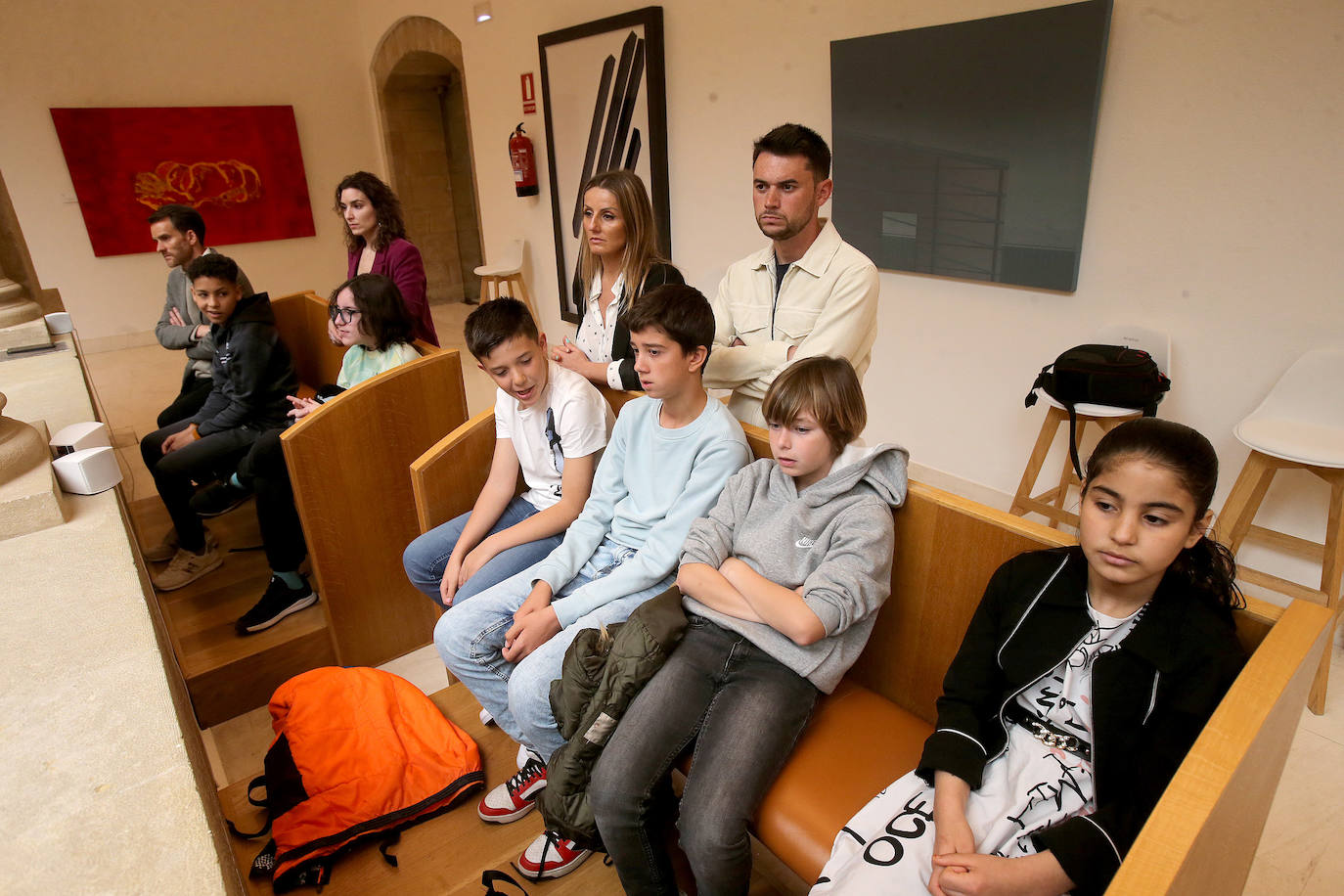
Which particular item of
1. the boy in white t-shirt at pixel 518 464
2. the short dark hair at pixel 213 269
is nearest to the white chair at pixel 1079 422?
the boy in white t-shirt at pixel 518 464

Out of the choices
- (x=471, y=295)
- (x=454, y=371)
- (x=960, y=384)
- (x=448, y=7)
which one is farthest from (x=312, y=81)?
(x=960, y=384)

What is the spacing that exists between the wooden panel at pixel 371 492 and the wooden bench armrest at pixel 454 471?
29 centimetres

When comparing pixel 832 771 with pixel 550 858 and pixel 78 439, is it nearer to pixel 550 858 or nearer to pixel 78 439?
pixel 550 858

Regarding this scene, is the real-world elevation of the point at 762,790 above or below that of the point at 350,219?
below

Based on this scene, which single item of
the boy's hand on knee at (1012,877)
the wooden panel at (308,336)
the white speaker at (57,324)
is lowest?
the boy's hand on knee at (1012,877)

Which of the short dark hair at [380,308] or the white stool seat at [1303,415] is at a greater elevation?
the short dark hair at [380,308]

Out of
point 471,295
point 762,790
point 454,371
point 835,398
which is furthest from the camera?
point 471,295

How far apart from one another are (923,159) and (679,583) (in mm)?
2530

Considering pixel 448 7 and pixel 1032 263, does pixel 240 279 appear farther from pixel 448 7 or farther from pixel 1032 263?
pixel 448 7

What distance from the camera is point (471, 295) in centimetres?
889

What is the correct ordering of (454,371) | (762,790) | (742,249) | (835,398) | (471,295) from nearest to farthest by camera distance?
1. (762,790)
2. (835,398)
3. (454,371)
4. (742,249)
5. (471,295)

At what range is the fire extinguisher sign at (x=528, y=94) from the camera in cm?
581

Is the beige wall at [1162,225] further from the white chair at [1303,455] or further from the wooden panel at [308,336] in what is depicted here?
the wooden panel at [308,336]

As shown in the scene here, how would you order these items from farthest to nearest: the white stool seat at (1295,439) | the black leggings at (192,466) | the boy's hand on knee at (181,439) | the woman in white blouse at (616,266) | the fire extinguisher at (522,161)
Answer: the fire extinguisher at (522,161) → the boy's hand on knee at (181,439) → the black leggings at (192,466) → the white stool seat at (1295,439) → the woman in white blouse at (616,266)
